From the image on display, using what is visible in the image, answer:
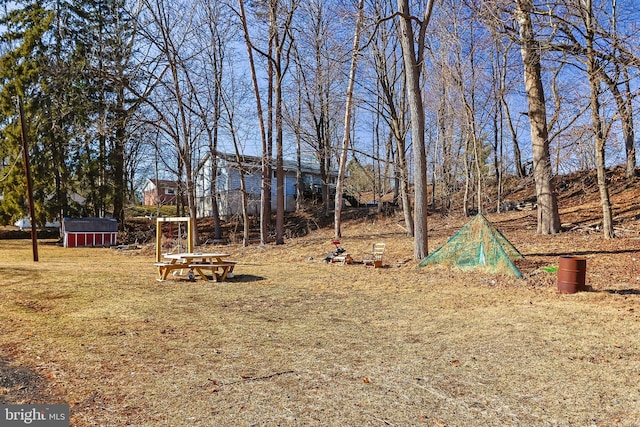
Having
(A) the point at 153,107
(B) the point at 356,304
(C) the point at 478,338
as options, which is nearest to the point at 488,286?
(B) the point at 356,304

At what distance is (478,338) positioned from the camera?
204 inches

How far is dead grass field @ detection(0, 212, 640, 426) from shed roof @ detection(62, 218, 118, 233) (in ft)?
49.7

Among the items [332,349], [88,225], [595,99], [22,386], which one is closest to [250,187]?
[88,225]

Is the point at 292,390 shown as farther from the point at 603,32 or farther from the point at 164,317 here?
the point at 603,32

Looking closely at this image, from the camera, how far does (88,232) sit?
76.5 ft

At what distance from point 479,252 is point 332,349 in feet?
20.5

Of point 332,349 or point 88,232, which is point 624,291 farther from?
point 88,232

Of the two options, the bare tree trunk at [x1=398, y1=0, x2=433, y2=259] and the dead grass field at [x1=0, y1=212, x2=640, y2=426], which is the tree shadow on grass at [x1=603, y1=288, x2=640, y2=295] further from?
the bare tree trunk at [x1=398, y1=0, x2=433, y2=259]

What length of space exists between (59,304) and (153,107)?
14.1 metres

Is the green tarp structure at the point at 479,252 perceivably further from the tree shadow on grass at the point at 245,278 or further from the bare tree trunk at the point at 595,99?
the tree shadow on grass at the point at 245,278

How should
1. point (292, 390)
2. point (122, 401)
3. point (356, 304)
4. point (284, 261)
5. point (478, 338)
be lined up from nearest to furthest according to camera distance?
1. point (122, 401)
2. point (292, 390)
3. point (478, 338)
4. point (356, 304)
5. point (284, 261)

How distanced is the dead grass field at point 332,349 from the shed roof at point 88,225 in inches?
596

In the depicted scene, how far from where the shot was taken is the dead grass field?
3242 mm

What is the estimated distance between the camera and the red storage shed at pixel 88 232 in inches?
901
